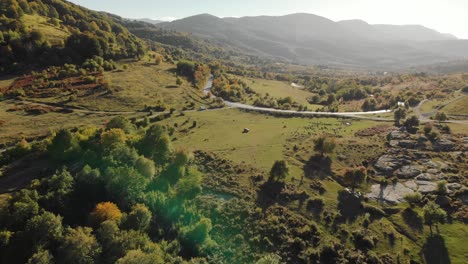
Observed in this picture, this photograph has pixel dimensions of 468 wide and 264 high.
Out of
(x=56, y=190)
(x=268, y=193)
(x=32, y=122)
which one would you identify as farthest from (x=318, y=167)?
(x=32, y=122)

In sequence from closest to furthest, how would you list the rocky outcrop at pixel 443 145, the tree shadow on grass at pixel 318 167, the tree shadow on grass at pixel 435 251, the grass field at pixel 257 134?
the tree shadow on grass at pixel 435 251 → the tree shadow on grass at pixel 318 167 → the grass field at pixel 257 134 → the rocky outcrop at pixel 443 145

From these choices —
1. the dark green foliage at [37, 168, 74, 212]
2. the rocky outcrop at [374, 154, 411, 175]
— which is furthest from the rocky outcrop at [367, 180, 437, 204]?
the dark green foliage at [37, 168, 74, 212]

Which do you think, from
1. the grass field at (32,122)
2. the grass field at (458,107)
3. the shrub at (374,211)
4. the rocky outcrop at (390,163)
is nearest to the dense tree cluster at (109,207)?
the grass field at (32,122)

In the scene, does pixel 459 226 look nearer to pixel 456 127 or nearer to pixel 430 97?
pixel 456 127

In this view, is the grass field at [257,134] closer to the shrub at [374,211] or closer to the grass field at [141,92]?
the grass field at [141,92]

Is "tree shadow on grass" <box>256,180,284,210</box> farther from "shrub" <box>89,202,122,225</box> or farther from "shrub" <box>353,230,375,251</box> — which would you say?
"shrub" <box>89,202,122,225</box>

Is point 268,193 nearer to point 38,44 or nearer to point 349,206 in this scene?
point 349,206
